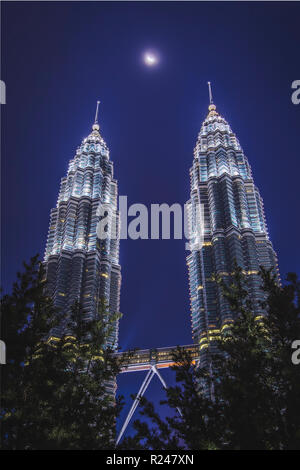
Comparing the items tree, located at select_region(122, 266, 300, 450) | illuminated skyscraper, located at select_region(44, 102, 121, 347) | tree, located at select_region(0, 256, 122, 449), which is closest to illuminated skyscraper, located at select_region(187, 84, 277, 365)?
illuminated skyscraper, located at select_region(44, 102, 121, 347)

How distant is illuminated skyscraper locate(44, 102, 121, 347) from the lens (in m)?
121

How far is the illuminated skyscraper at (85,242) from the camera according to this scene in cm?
12094

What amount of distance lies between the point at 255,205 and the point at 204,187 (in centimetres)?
2071

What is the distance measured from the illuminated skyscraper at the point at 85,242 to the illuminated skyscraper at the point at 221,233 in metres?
29.3

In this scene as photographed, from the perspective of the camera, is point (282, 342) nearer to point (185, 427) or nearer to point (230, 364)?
Result: point (230, 364)

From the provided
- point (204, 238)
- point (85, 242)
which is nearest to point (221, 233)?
point (204, 238)

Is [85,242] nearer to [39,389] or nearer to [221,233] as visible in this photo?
[221,233]

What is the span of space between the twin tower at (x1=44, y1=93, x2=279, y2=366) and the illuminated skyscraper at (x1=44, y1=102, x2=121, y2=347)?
1.05 feet

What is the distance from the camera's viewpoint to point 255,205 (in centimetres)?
13388

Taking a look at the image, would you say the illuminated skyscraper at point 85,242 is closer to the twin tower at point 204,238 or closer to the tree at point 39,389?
the twin tower at point 204,238

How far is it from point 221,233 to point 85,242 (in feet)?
152

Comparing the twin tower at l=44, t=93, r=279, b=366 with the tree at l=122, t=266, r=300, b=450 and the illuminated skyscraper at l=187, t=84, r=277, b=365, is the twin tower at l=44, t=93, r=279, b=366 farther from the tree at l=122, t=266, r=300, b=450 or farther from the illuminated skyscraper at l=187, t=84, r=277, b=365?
the tree at l=122, t=266, r=300, b=450

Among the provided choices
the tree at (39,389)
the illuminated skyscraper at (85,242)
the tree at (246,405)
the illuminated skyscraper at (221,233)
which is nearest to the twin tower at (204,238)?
the illuminated skyscraper at (221,233)

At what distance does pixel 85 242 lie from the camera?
5305 inches
